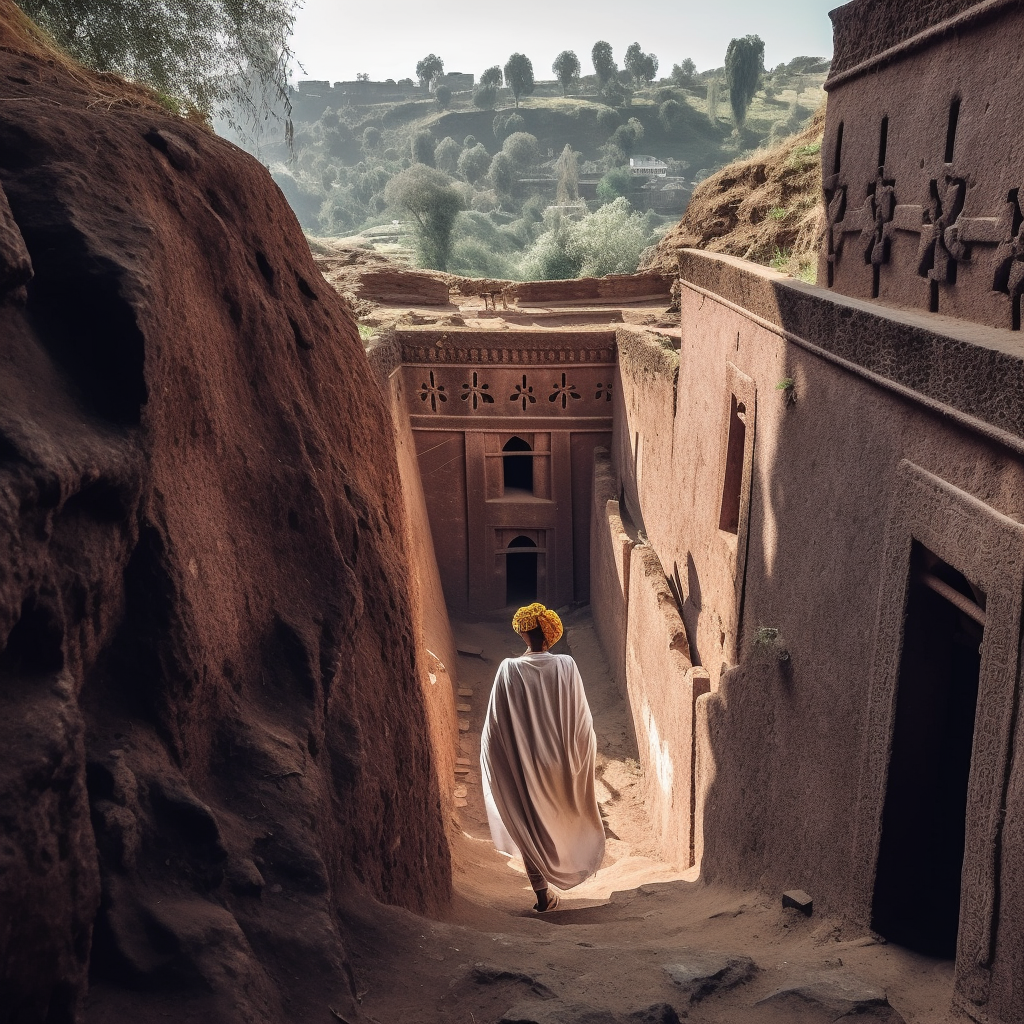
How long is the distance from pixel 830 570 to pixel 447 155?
84.6 m

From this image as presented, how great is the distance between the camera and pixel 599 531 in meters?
13.4

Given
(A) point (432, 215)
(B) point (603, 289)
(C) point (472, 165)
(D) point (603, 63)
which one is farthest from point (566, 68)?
(B) point (603, 289)

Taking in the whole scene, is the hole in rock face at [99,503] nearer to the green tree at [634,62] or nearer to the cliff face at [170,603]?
the cliff face at [170,603]

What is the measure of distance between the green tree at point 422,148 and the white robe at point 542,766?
8530 cm

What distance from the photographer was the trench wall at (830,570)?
305cm

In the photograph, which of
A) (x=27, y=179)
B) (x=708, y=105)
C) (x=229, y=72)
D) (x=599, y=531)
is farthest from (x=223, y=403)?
(x=708, y=105)

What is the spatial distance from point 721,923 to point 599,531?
868cm

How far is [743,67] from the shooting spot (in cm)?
7469

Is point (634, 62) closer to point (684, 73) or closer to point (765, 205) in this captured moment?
point (684, 73)

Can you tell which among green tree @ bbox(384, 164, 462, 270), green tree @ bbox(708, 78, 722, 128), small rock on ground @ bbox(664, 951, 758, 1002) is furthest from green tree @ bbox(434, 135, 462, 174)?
small rock on ground @ bbox(664, 951, 758, 1002)

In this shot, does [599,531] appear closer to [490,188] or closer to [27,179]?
[27,179]

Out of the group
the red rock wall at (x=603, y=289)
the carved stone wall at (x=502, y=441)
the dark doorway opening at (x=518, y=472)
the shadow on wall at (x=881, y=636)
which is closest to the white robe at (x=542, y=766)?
the shadow on wall at (x=881, y=636)

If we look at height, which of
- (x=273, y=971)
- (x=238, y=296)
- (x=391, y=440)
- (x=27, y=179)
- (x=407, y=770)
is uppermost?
(x=27, y=179)

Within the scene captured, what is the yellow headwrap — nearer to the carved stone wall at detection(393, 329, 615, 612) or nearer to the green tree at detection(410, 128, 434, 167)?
the carved stone wall at detection(393, 329, 615, 612)
